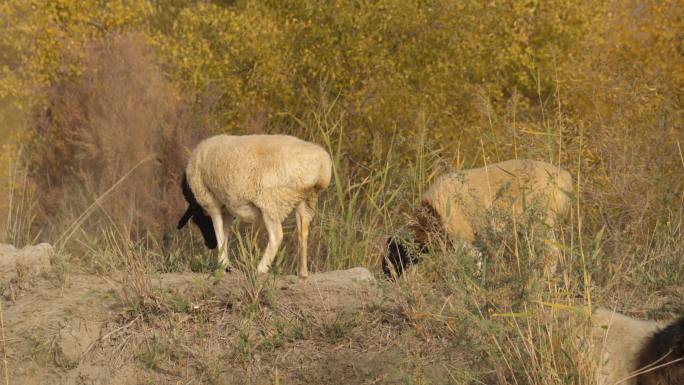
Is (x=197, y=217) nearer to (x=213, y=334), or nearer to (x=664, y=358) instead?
(x=213, y=334)

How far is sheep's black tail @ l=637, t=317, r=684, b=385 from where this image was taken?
4.11 metres

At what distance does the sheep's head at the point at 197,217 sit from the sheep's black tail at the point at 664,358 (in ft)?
14.9

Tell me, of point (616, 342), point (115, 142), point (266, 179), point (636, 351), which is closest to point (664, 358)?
point (636, 351)

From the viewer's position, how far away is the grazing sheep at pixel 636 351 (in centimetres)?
414

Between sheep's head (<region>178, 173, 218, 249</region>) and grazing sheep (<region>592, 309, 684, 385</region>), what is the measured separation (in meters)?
4.13

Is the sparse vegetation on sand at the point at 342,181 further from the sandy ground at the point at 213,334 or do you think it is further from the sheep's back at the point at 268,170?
the sheep's back at the point at 268,170

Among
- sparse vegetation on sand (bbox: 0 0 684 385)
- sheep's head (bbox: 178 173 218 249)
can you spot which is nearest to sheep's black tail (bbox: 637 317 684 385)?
sparse vegetation on sand (bbox: 0 0 684 385)

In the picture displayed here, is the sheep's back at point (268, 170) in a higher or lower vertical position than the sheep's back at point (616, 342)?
lower

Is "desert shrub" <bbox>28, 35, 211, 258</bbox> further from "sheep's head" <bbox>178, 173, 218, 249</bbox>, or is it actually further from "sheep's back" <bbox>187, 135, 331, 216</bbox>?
"sheep's back" <bbox>187, 135, 331, 216</bbox>

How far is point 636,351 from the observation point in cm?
445

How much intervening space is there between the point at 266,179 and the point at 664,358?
3.73 m

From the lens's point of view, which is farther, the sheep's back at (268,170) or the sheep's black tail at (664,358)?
the sheep's back at (268,170)

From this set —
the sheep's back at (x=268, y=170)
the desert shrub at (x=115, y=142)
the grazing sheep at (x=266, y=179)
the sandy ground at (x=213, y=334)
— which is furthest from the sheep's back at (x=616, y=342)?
the desert shrub at (x=115, y=142)

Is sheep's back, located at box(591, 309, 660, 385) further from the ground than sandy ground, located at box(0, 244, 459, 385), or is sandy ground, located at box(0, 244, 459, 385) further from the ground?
sheep's back, located at box(591, 309, 660, 385)
